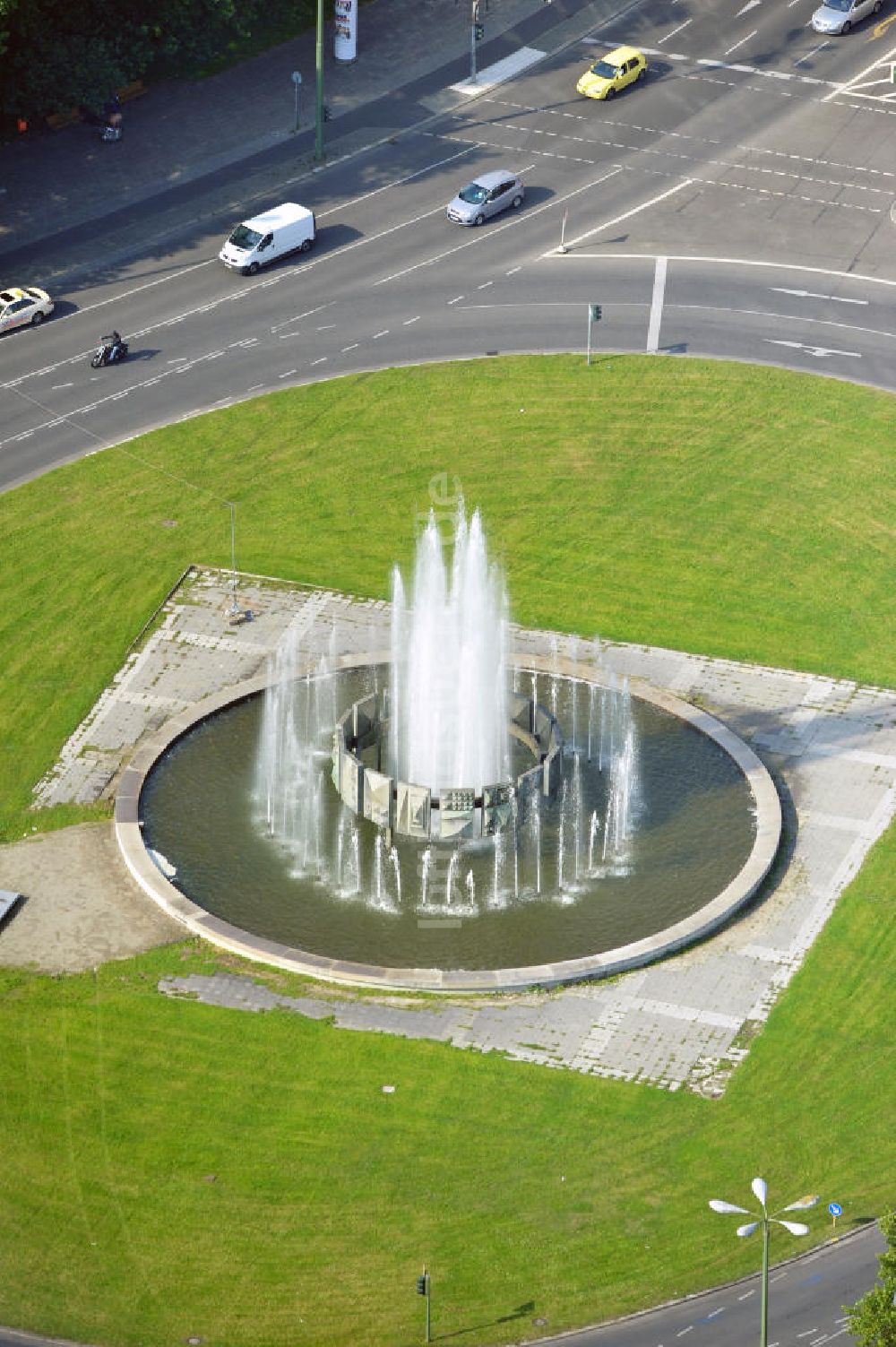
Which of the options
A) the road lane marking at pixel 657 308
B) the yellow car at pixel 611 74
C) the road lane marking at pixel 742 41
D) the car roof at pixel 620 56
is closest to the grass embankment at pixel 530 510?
the road lane marking at pixel 657 308

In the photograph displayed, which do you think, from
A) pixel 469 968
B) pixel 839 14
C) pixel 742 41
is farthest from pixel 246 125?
pixel 469 968

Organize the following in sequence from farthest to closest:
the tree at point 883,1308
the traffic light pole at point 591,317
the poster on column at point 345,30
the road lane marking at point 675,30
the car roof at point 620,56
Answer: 1. the road lane marking at point 675,30
2. the poster on column at point 345,30
3. the car roof at point 620,56
4. the traffic light pole at point 591,317
5. the tree at point 883,1308

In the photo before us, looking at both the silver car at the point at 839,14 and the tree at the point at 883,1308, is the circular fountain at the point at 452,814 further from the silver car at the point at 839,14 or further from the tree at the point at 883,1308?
the silver car at the point at 839,14

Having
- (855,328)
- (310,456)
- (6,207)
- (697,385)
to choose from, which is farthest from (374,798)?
(6,207)

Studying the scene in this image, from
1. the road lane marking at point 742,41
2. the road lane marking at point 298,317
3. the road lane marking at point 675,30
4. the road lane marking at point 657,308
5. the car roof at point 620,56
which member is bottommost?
the road lane marking at point 657,308

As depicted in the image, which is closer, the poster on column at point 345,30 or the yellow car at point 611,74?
the yellow car at point 611,74

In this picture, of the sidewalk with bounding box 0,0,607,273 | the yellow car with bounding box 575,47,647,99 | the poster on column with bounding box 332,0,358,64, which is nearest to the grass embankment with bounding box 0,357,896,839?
the sidewalk with bounding box 0,0,607,273
